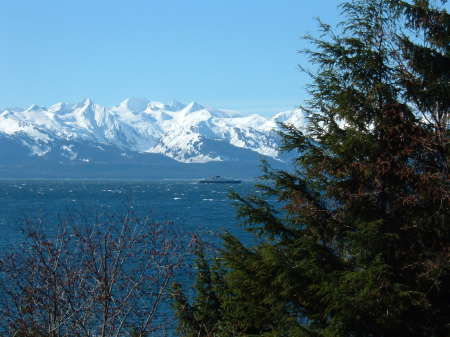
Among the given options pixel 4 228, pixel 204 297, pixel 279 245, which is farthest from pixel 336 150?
pixel 4 228

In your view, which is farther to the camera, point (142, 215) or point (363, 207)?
point (142, 215)

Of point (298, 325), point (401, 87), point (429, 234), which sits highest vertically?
point (401, 87)

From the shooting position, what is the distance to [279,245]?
11867 mm

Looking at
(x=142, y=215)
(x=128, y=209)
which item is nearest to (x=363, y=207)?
(x=128, y=209)

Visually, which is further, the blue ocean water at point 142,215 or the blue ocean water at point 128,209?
the blue ocean water at point 128,209

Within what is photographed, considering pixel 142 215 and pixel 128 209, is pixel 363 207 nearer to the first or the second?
pixel 128 209

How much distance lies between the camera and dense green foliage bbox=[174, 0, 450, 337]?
10.4 metres

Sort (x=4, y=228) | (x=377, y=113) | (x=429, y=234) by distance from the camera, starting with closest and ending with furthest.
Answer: (x=429, y=234), (x=377, y=113), (x=4, y=228)

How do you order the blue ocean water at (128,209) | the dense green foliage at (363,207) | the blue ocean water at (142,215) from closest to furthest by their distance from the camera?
the dense green foliage at (363,207) → the blue ocean water at (142,215) → the blue ocean water at (128,209)

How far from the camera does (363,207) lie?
1129 centimetres

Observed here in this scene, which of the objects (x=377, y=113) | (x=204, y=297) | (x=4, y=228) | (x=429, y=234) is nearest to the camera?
(x=429, y=234)

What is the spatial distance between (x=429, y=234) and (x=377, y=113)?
7.55 ft

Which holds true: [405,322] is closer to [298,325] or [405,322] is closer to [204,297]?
[298,325]

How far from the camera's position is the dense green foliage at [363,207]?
34.2ft
